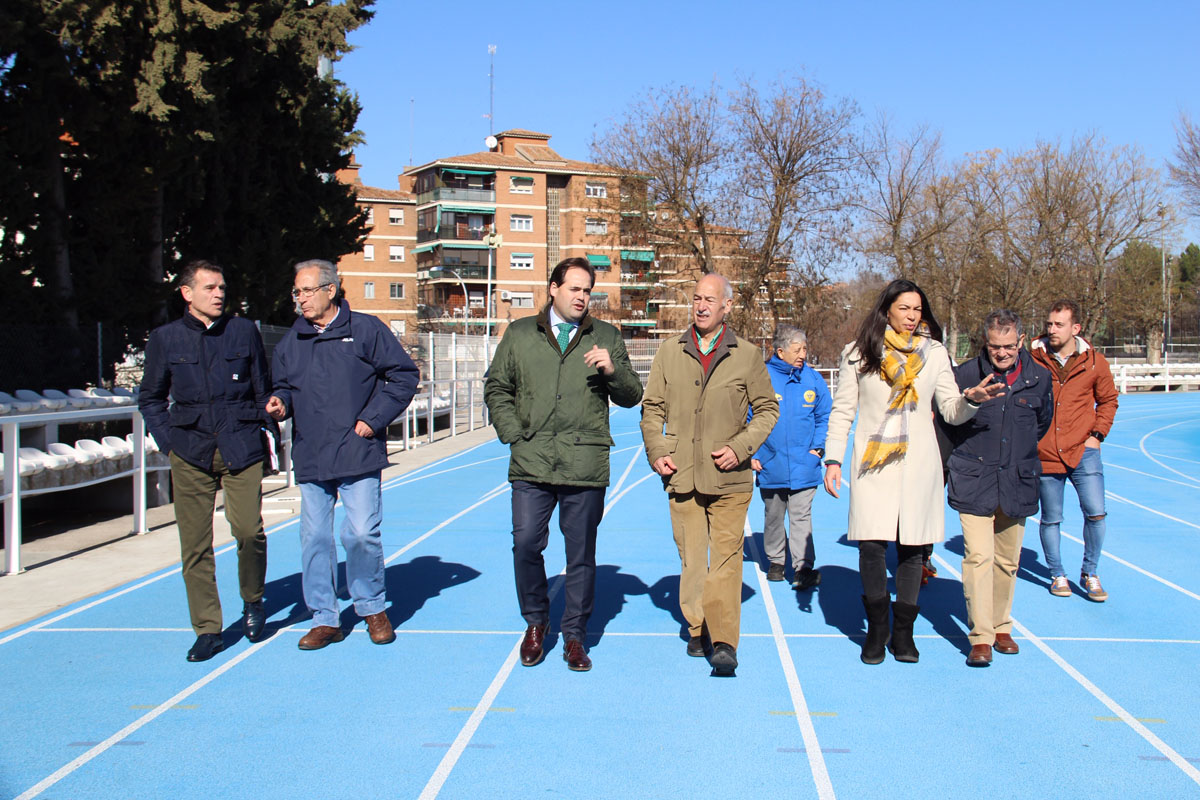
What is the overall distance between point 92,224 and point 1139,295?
49850 millimetres

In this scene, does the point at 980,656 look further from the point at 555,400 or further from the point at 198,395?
the point at 198,395

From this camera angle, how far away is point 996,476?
529 centimetres

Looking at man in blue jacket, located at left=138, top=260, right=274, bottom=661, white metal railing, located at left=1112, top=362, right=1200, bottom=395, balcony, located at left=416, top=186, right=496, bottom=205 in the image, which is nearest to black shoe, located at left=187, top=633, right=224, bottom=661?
man in blue jacket, located at left=138, top=260, right=274, bottom=661

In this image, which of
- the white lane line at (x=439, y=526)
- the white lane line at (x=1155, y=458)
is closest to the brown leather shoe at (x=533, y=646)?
the white lane line at (x=439, y=526)

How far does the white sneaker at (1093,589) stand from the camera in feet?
21.8

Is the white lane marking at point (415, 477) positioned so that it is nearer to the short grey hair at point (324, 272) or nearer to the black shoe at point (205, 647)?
the black shoe at point (205, 647)

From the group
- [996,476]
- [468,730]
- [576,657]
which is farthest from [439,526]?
[996,476]

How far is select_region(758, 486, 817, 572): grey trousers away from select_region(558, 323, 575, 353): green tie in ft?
8.69

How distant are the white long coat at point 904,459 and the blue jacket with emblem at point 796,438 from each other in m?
1.74

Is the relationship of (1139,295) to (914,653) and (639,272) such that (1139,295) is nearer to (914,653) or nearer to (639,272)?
(639,272)

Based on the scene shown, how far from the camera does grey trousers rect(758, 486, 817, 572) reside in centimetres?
701

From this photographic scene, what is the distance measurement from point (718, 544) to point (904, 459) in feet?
3.38

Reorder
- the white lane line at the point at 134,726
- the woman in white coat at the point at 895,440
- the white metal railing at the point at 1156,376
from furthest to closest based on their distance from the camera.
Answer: the white metal railing at the point at 1156,376
the woman in white coat at the point at 895,440
the white lane line at the point at 134,726

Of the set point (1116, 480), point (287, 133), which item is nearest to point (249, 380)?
point (1116, 480)
